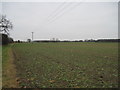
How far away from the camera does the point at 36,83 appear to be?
487 cm

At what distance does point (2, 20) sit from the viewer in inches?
1854

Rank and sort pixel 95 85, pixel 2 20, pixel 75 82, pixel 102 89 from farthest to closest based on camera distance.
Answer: pixel 2 20, pixel 75 82, pixel 95 85, pixel 102 89

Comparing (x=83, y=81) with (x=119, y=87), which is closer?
(x=119, y=87)

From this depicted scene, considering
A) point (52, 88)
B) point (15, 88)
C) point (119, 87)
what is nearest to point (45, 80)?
point (52, 88)

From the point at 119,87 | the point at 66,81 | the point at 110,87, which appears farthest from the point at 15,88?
the point at 119,87

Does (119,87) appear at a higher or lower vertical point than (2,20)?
lower

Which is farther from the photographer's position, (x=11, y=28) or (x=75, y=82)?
(x=11, y=28)

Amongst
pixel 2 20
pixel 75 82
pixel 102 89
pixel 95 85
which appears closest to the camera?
pixel 102 89

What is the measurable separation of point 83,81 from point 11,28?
49822 millimetres

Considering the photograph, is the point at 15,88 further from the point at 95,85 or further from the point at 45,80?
the point at 95,85

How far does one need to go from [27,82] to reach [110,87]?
3268 millimetres

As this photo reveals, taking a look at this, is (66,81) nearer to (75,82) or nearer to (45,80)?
(75,82)

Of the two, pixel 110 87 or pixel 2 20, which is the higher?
pixel 2 20

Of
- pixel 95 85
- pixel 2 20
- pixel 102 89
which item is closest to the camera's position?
pixel 102 89
